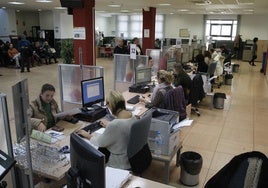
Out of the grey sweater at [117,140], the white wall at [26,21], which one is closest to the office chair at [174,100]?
the grey sweater at [117,140]

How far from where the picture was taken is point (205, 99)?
7.63 metres

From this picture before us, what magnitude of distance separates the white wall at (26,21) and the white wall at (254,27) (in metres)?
13.1

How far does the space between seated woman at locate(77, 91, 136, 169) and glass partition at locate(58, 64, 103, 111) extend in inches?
52.8

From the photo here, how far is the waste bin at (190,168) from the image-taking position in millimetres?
3387

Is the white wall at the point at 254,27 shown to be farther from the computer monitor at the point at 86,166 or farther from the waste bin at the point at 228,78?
the computer monitor at the point at 86,166

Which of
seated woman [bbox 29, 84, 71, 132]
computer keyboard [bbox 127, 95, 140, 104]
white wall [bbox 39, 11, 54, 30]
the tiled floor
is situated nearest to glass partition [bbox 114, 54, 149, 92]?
computer keyboard [bbox 127, 95, 140, 104]

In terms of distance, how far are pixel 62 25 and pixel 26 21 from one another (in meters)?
2.83

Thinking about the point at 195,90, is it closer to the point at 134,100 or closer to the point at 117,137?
the point at 134,100

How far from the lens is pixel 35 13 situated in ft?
57.0

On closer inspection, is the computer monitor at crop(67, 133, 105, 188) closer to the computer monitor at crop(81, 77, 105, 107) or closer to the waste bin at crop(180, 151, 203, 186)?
the computer monitor at crop(81, 77, 105, 107)

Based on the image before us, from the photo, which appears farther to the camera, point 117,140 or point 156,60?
point 156,60

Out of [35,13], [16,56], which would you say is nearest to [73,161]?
[16,56]

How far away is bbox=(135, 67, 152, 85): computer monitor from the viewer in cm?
536

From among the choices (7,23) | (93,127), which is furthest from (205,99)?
(7,23)
